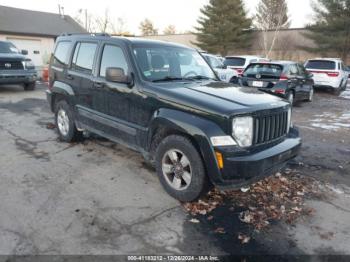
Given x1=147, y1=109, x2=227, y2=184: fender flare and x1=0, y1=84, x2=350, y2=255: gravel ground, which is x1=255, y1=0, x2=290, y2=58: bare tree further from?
x1=147, y1=109, x2=227, y2=184: fender flare

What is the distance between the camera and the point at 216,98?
394 centimetres

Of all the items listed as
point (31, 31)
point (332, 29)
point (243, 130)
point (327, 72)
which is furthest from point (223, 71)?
Result: point (332, 29)

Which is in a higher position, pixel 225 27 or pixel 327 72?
pixel 225 27

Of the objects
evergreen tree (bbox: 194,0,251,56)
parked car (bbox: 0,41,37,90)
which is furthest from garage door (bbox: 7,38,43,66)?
evergreen tree (bbox: 194,0,251,56)

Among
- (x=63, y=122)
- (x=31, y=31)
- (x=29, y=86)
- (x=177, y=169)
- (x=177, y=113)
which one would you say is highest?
(x=31, y=31)

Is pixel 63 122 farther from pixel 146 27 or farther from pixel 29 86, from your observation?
pixel 146 27

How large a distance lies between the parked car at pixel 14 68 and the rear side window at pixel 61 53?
6544mm

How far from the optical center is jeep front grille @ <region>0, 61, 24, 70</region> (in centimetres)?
1166

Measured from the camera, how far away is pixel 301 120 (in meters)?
9.52

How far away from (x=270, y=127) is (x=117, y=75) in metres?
2.13

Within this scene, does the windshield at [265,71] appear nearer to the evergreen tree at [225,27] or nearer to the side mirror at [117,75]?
the side mirror at [117,75]

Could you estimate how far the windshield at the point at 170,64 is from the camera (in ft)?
15.0

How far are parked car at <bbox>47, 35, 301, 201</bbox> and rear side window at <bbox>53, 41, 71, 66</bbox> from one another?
4.1 inches

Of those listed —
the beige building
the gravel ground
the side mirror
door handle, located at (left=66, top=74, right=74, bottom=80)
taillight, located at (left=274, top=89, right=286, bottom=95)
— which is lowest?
the gravel ground
